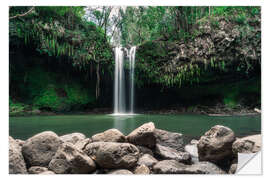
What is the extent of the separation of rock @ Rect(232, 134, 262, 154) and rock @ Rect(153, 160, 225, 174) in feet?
0.87

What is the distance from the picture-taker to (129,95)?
6156 mm

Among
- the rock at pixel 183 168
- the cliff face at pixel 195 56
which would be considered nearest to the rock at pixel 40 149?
the rock at pixel 183 168

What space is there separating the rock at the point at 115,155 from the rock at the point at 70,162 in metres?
0.09

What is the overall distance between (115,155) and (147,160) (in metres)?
Result: 0.41

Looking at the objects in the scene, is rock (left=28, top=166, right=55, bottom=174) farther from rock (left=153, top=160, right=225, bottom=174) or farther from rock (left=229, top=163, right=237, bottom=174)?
rock (left=229, top=163, right=237, bottom=174)

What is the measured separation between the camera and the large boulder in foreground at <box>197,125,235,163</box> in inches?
79.3

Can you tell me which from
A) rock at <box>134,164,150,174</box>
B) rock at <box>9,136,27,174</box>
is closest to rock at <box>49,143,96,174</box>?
rock at <box>9,136,27,174</box>

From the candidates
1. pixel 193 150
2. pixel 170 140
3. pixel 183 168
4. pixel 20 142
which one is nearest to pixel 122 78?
pixel 170 140

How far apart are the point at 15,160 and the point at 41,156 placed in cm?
23

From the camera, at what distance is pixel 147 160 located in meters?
2.02
